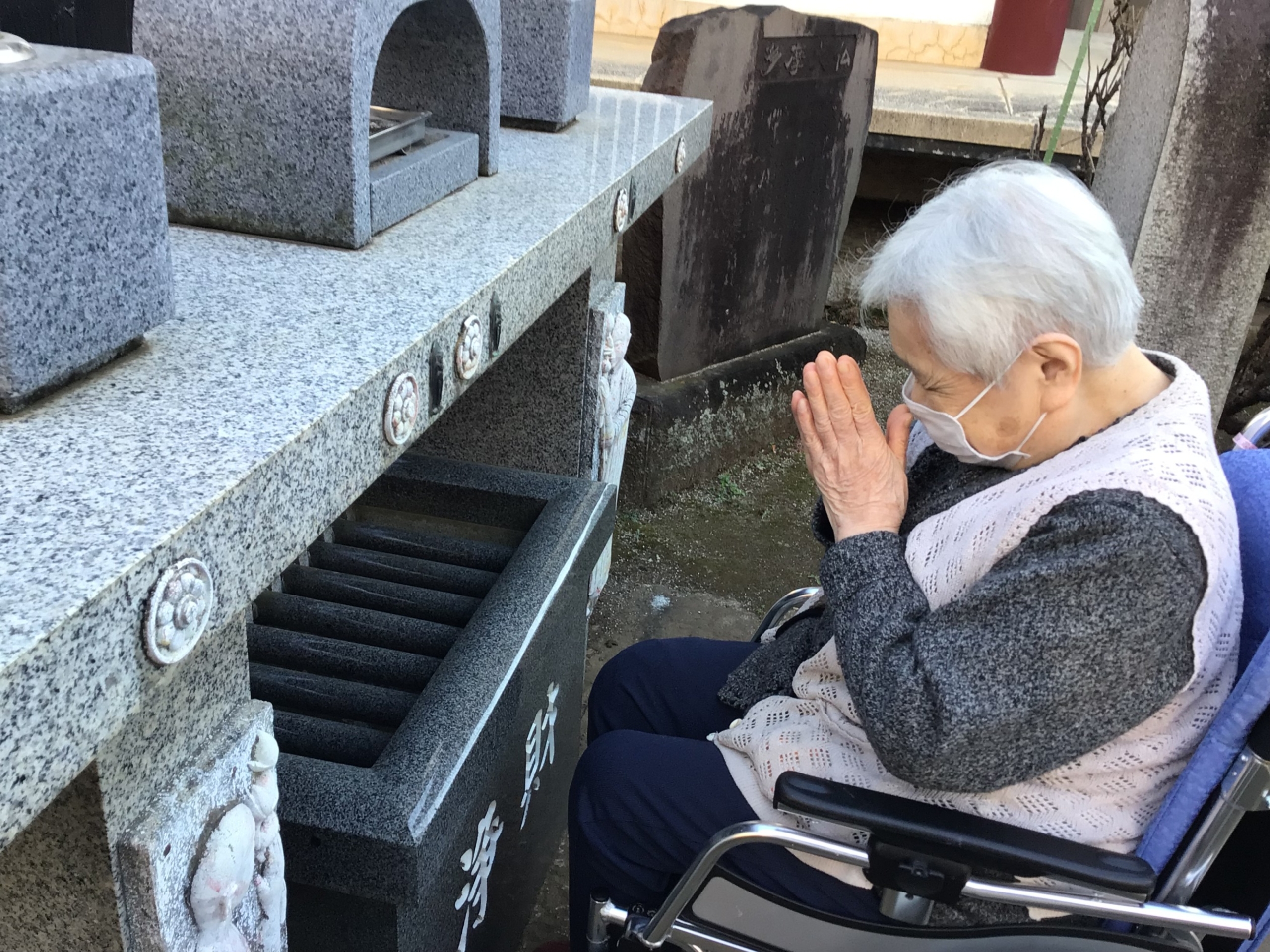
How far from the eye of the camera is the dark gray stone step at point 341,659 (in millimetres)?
1938

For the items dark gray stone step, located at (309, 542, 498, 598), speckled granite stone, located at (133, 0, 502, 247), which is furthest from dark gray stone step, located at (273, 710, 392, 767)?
speckled granite stone, located at (133, 0, 502, 247)

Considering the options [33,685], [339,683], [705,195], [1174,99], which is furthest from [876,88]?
[33,685]

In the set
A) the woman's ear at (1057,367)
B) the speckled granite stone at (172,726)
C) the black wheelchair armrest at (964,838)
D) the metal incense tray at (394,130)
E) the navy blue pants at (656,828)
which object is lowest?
the navy blue pants at (656,828)

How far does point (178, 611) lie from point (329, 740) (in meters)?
0.91

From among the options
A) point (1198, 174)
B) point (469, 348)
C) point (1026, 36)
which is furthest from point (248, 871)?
point (1026, 36)

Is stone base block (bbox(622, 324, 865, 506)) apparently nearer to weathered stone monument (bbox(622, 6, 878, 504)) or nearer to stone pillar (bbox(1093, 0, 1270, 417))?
weathered stone monument (bbox(622, 6, 878, 504))

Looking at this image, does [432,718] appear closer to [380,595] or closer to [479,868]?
[479,868]

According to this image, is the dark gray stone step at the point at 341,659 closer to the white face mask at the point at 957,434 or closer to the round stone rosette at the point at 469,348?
the round stone rosette at the point at 469,348

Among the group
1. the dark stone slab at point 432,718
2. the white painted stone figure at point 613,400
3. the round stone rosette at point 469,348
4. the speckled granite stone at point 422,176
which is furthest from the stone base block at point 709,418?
the round stone rosette at point 469,348

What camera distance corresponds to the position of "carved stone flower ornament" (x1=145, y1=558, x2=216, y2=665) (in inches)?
33.4

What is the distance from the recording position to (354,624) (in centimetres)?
207

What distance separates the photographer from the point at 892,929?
62.8 inches

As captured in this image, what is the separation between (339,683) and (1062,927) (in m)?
1.16

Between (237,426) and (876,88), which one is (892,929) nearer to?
(237,426)
